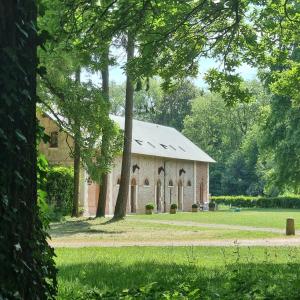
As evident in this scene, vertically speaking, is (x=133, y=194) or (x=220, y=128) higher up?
(x=220, y=128)

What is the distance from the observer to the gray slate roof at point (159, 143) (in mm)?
50438

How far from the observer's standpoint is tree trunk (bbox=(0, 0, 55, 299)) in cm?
370

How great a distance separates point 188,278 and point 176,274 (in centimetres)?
80


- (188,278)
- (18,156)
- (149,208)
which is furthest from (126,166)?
(18,156)

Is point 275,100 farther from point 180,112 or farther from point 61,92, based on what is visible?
point 180,112

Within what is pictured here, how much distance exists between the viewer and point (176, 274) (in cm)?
962

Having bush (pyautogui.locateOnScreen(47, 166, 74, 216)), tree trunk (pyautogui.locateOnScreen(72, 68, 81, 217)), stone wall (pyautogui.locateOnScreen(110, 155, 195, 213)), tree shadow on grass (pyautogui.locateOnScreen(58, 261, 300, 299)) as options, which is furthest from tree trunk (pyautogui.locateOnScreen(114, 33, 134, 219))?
tree shadow on grass (pyautogui.locateOnScreen(58, 261, 300, 299))

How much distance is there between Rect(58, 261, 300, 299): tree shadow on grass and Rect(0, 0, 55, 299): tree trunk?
106 inches

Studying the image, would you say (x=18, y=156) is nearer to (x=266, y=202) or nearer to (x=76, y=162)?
(x=76, y=162)

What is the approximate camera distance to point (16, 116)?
151 inches

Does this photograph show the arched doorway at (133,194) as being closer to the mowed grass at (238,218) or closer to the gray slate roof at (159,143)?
the gray slate roof at (159,143)

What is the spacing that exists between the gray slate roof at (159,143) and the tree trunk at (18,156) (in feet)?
142

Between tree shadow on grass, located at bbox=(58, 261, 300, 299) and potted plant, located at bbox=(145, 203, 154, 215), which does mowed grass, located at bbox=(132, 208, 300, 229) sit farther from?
tree shadow on grass, located at bbox=(58, 261, 300, 299)

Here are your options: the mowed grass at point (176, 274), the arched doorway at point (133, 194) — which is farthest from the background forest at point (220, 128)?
the mowed grass at point (176, 274)
